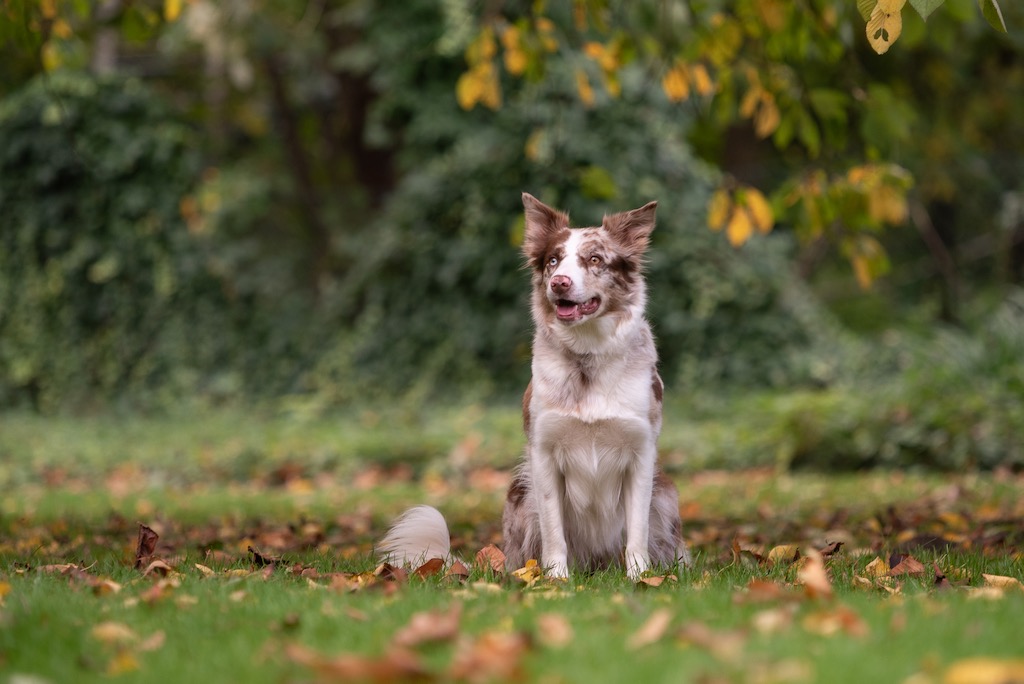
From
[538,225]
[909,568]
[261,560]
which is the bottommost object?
[261,560]

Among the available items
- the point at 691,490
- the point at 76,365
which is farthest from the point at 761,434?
the point at 76,365

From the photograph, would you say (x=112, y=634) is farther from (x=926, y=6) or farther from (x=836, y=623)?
(x=926, y=6)

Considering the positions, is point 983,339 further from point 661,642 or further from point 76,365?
point 76,365

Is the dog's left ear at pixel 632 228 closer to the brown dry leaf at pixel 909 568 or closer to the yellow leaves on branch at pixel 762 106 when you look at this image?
the brown dry leaf at pixel 909 568

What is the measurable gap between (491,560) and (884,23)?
9.03ft

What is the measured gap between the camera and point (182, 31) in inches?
675

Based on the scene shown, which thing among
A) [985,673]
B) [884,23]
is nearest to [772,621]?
[985,673]

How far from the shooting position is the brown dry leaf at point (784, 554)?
5191 millimetres

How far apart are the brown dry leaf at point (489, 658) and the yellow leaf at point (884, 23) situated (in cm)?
282

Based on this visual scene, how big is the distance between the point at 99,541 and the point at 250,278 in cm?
1037

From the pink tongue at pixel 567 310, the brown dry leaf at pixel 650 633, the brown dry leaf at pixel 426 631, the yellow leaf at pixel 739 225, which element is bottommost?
the brown dry leaf at pixel 426 631

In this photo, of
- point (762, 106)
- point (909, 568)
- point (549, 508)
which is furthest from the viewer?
point (762, 106)

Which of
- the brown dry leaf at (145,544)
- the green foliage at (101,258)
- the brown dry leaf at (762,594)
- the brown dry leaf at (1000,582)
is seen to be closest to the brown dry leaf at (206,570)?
the brown dry leaf at (145,544)

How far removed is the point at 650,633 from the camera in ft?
10.4
